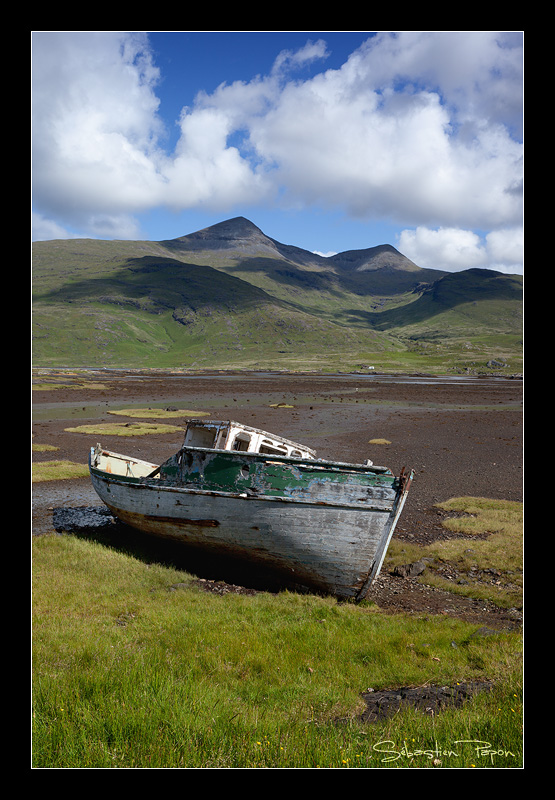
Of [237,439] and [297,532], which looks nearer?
[297,532]

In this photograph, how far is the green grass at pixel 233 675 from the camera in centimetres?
451

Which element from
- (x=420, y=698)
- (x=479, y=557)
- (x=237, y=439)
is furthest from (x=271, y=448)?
(x=420, y=698)

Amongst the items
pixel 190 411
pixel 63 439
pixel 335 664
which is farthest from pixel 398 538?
pixel 190 411

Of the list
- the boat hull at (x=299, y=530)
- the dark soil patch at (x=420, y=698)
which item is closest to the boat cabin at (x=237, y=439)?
the boat hull at (x=299, y=530)

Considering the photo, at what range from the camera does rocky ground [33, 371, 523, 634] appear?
486 inches

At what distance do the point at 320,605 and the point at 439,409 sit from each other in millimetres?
47270

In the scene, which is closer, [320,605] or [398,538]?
[320,605]

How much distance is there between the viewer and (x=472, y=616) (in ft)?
33.6

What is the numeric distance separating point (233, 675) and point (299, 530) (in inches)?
178
